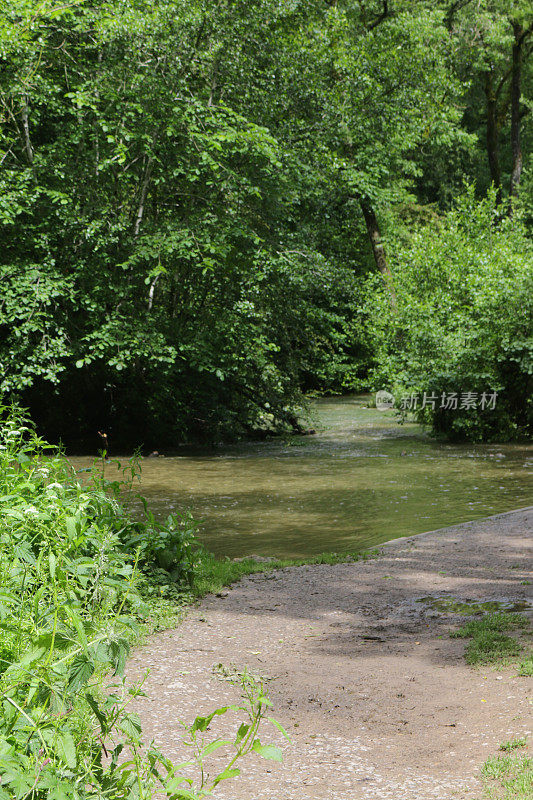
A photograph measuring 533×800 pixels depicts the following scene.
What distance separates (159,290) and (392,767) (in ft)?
49.1

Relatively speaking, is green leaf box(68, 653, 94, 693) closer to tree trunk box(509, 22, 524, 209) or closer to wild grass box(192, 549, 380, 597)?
wild grass box(192, 549, 380, 597)

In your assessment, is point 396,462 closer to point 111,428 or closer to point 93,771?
point 111,428

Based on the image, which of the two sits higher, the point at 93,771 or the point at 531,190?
the point at 531,190

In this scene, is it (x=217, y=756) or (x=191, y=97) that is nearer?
(x=217, y=756)

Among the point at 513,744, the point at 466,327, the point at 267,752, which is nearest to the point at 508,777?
the point at 513,744

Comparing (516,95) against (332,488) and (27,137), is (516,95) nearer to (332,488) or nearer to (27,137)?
(27,137)

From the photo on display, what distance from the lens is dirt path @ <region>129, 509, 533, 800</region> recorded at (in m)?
3.59

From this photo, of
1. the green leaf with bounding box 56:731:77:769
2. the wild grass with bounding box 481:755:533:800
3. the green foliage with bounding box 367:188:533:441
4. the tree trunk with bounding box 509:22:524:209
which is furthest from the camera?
the tree trunk with bounding box 509:22:524:209

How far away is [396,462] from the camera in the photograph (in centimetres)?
1534

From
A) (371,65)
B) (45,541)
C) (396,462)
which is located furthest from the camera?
(371,65)

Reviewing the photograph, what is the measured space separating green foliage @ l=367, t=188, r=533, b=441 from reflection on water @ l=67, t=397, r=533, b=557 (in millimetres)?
826

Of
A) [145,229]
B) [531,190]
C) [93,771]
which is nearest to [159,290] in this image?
[145,229]

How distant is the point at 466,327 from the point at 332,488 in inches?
248

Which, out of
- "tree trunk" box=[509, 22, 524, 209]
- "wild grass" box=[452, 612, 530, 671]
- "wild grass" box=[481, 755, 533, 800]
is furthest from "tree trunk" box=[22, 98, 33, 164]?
"tree trunk" box=[509, 22, 524, 209]
